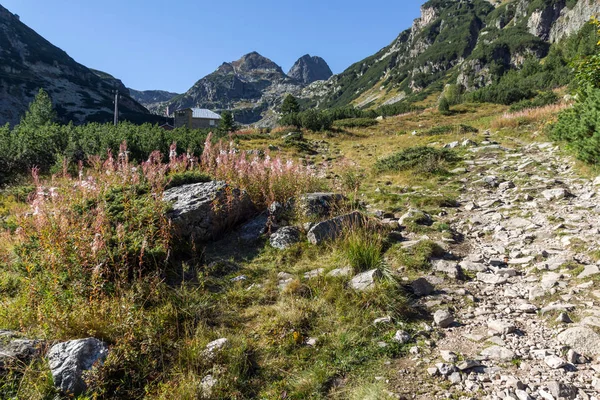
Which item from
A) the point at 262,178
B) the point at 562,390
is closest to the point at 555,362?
the point at 562,390

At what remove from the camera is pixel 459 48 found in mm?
120250

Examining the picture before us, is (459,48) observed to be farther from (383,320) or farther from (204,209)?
(383,320)

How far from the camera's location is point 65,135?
13.8 meters

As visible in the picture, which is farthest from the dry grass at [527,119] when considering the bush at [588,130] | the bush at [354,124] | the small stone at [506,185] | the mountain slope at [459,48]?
the mountain slope at [459,48]

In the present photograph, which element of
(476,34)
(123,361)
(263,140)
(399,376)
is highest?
(476,34)

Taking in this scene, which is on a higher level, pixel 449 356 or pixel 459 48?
pixel 459 48

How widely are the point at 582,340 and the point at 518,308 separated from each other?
2.49 feet

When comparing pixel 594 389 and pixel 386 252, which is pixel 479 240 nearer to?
pixel 386 252

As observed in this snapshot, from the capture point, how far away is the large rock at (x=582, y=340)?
294cm

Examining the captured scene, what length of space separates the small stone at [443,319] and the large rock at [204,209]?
377cm

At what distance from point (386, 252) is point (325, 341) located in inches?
96.6

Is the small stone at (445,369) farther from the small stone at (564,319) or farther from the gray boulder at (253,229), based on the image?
the gray boulder at (253,229)

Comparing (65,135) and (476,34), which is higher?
(476,34)

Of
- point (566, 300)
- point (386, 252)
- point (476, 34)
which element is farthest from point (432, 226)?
point (476, 34)
